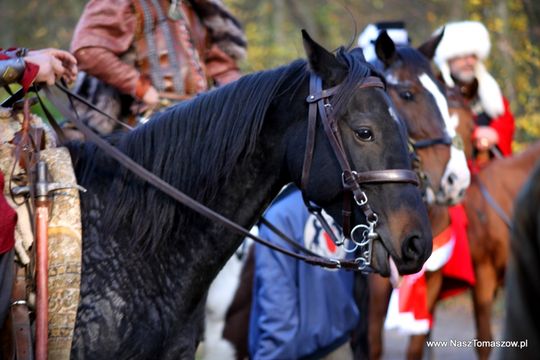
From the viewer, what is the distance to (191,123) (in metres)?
3.52

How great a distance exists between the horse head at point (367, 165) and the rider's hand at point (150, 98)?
162 cm

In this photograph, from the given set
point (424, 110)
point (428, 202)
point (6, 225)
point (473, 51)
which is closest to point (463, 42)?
point (473, 51)

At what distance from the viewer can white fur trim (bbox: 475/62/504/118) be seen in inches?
309

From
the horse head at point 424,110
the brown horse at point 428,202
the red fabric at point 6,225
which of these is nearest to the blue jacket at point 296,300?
the brown horse at point 428,202

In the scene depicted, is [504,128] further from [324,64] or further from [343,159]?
[343,159]

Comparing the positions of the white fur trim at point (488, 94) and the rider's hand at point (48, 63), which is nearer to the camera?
the rider's hand at point (48, 63)

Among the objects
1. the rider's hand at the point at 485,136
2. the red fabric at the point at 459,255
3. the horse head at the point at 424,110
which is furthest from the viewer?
the rider's hand at the point at 485,136

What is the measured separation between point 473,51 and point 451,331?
12.6ft

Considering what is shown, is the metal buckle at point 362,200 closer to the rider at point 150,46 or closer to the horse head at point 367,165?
the horse head at point 367,165

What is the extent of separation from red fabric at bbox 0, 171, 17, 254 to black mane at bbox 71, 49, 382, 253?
1.32ft

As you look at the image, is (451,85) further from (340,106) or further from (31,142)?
(31,142)

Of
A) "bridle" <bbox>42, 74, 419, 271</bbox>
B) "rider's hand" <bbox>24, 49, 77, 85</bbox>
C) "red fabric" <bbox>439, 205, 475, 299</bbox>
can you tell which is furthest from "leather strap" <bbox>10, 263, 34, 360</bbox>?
"red fabric" <bbox>439, 205, 475, 299</bbox>

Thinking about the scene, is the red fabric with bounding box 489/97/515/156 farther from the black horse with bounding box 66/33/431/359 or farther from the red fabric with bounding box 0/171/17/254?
the red fabric with bounding box 0/171/17/254

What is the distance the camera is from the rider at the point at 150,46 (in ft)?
15.6
